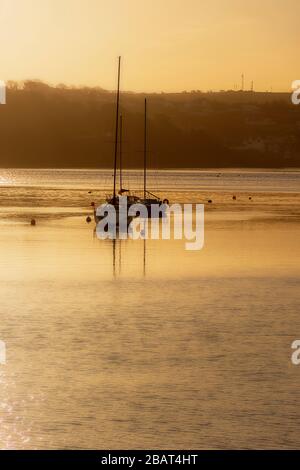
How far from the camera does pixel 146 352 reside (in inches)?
854

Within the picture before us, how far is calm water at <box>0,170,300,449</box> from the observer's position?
648 inches

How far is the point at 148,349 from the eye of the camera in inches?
867

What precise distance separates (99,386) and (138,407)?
1.48 meters

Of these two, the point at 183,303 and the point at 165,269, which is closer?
the point at 183,303

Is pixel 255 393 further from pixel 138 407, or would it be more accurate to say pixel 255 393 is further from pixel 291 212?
pixel 291 212

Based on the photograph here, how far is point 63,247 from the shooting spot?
4575cm

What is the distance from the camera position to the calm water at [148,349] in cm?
1647

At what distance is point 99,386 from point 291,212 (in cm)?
6124
